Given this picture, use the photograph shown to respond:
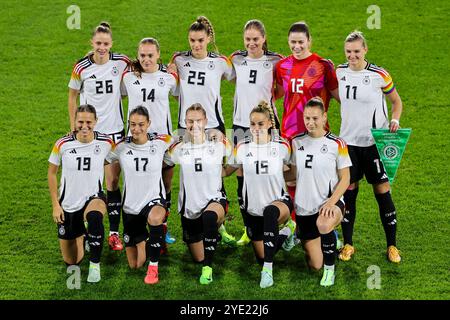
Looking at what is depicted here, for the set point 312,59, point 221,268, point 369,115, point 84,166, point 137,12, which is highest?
point 137,12

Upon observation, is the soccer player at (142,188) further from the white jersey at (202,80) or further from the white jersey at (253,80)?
the white jersey at (253,80)

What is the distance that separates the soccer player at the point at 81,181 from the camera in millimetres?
7391

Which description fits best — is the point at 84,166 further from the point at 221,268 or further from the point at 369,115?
the point at 369,115

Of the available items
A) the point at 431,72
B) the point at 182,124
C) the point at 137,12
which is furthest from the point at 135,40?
the point at 182,124

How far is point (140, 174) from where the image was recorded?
749cm

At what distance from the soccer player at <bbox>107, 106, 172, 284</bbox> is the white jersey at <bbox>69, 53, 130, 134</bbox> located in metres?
0.57

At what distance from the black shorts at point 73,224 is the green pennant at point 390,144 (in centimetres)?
249

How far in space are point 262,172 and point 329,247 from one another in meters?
0.86

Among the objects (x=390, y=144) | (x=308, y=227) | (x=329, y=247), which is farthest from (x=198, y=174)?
(x=390, y=144)

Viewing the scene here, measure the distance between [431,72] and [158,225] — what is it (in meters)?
6.15

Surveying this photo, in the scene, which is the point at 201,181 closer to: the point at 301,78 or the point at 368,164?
the point at 301,78

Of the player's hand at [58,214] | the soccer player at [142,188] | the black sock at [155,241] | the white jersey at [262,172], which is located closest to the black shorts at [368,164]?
the white jersey at [262,172]

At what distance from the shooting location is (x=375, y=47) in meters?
12.9

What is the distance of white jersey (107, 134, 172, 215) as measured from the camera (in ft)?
24.6
